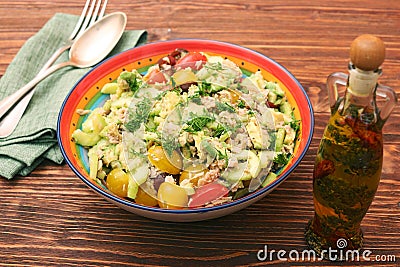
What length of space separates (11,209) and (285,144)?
80 cm

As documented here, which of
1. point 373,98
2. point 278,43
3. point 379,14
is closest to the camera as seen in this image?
point 373,98

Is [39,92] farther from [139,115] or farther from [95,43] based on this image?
[139,115]

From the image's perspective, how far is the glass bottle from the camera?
1.05 metres

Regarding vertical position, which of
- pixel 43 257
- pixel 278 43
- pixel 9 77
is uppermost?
pixel 278 43

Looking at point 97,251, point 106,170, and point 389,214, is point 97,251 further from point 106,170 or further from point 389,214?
point 389,214

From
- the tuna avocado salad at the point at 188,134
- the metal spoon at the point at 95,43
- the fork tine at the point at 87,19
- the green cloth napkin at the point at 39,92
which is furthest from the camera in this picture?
the fork tine at the point at 87,19

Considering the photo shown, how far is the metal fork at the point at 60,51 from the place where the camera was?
1702mm

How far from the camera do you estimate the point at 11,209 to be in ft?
4.91

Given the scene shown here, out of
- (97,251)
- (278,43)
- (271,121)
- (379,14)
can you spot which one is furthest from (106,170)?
(379,14)

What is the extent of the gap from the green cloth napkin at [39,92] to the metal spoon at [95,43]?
37 millimetres

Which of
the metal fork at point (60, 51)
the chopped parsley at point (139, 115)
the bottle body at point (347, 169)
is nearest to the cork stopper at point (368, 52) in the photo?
the bottle body at point (347, 169)

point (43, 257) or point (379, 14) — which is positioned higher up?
point (379, 14)

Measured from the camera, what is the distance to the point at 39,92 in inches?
72.7

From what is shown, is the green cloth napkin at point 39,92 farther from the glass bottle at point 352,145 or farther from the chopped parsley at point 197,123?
the glass bottle at point 352,145
